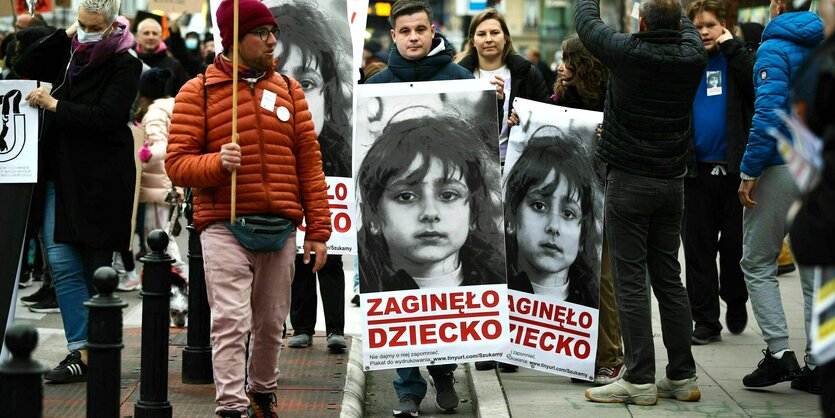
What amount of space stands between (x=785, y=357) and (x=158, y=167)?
5524 millimetres

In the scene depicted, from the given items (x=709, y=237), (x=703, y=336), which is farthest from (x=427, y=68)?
(x=703, y=336)

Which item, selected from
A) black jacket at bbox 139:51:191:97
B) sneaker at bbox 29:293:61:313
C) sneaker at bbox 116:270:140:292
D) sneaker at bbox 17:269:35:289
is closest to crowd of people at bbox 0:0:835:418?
sneaker at bbox 29:293:61:313

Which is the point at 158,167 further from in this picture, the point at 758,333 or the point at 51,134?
the point at 758,333

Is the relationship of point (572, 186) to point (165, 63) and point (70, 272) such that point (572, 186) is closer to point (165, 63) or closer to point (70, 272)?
point (70, 272)

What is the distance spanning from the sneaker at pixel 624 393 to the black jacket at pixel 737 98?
6.36ft

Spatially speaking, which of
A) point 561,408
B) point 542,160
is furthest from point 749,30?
point 561,408

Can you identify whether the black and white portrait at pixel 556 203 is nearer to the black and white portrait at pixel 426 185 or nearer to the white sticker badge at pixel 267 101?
the black and white portrait at pixel 426 185

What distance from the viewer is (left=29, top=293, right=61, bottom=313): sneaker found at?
33.0 feet

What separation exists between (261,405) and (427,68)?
1.97m

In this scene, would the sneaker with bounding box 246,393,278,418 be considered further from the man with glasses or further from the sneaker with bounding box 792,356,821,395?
the sneaker with bounding box 792,356,821,395

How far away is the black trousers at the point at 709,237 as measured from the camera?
843 centimetres

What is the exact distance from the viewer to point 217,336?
18.8 feet

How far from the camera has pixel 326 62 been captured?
787 centimetres

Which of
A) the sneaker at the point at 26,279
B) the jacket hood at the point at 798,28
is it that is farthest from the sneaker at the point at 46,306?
the jacket hood at the point at 798,28
